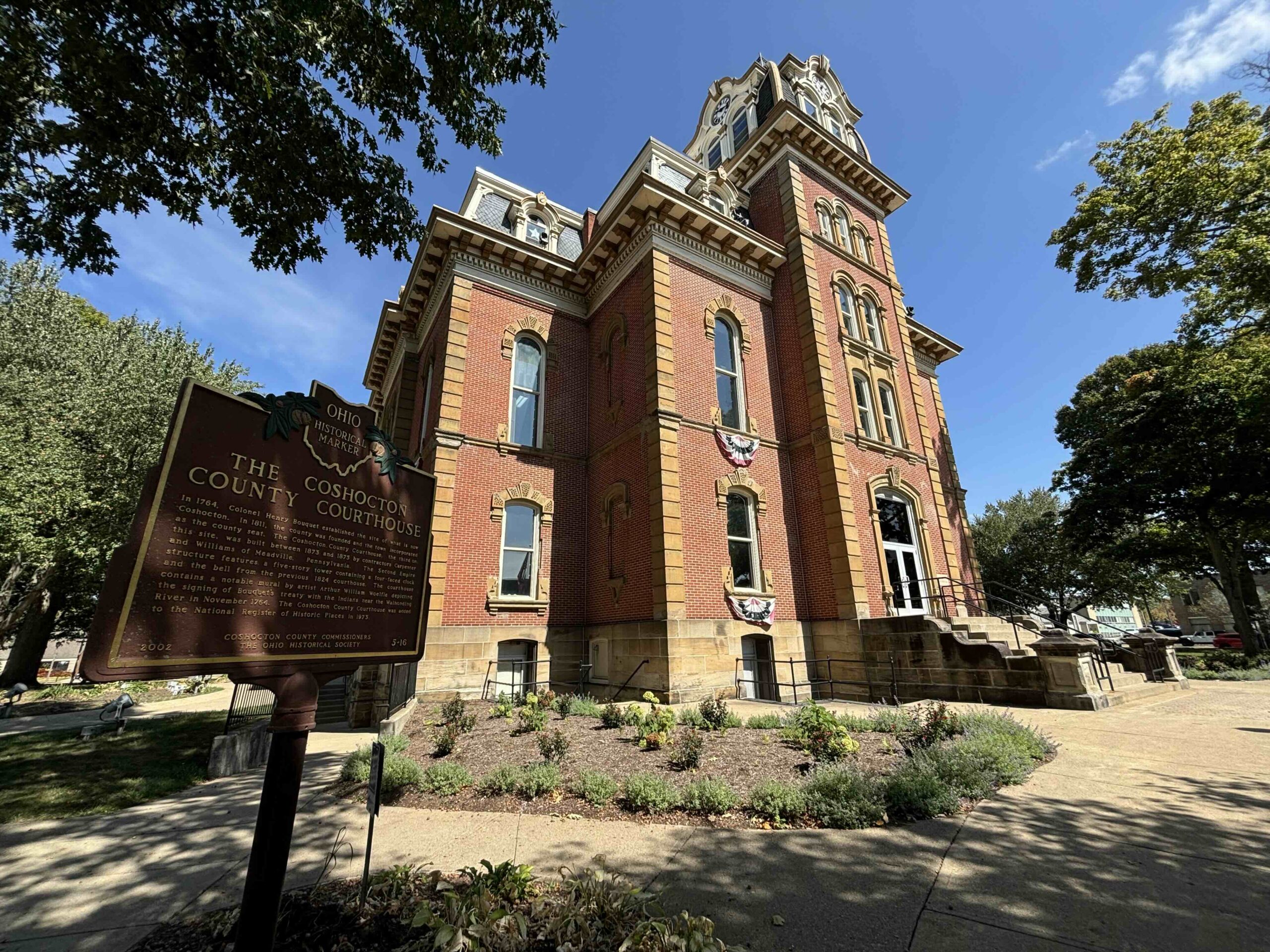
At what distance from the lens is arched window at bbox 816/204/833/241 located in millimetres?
19016

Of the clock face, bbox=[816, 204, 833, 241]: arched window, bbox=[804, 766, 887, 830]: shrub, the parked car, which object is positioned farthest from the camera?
the parked car

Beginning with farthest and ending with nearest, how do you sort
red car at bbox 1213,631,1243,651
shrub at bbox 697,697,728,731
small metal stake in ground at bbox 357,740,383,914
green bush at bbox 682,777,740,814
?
red car at bbox 1213,631,1243,651
shrub at bbox 697,697,728,731
green bush at bbox 682,777,740,814
small metal stake in ground at bbox 357,740,383,914

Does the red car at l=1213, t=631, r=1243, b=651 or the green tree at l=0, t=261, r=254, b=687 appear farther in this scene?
the red car at l=1213, t=631, r=1243, b=651

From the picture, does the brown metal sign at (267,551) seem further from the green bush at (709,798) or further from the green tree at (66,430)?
the green tree at (66,430)

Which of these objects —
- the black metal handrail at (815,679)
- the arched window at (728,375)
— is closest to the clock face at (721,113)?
the arched window at (728,375)

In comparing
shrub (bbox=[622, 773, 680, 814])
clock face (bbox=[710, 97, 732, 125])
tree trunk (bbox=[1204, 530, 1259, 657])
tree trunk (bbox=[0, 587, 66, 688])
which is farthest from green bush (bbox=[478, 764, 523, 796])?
tree trunk (bbox=[1204, 530, 1259, 657])

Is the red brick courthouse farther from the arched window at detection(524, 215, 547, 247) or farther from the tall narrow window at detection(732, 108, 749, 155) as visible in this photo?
the tall narrow window at detection(732, 108, 749, 155)

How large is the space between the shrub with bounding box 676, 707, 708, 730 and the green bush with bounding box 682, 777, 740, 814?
2.84 m

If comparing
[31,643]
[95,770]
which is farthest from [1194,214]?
[31,643]

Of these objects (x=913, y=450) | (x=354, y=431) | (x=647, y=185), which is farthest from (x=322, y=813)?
(x=913, y=450)

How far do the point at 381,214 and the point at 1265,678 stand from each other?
74.5 ft

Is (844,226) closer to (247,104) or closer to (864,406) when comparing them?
(864,406)

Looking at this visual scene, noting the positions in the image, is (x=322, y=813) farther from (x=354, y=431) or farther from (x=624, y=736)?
(x=354, y=431)

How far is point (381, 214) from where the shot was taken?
321 inches
